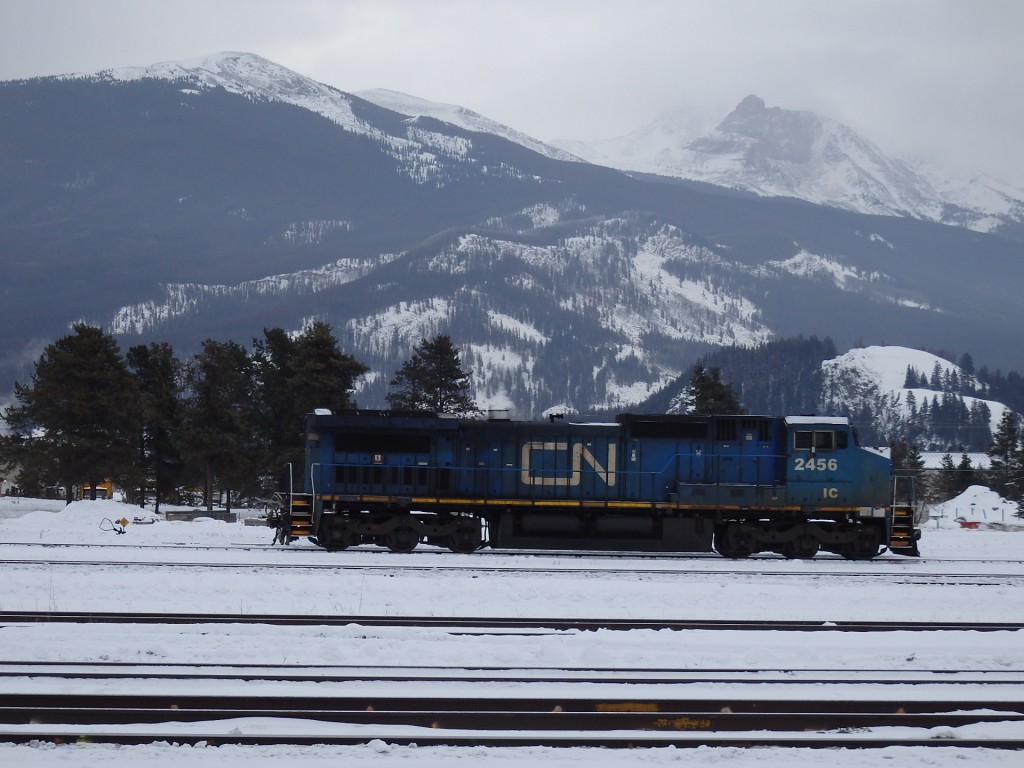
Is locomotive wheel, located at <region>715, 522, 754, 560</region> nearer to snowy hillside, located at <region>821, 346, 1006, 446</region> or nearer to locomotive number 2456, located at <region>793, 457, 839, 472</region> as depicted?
locomotive number 2456, located at <region>793, 457, 839, 472</region>

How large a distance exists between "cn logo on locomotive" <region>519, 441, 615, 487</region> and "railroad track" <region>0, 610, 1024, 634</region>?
1059cm

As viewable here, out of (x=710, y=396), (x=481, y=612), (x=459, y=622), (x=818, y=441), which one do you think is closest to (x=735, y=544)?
(x=818, y=441)

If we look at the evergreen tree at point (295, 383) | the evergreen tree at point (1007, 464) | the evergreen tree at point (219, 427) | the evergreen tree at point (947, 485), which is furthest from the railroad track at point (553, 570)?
the evergreen tree at point (947, 485)

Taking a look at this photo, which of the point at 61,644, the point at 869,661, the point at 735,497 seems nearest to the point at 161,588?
the point at 61,644

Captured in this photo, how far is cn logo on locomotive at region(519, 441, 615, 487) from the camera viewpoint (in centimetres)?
2517

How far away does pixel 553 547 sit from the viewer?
24703 millimetres

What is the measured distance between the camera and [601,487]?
82.4 feet

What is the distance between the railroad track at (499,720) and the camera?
344 inches

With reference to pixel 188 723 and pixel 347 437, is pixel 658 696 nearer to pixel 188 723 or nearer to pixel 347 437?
pixel 188 723

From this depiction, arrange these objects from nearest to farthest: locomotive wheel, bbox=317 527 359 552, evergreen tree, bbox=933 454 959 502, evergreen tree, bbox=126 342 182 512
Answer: locomotive wheel, bbox=317 527 359 552 < evergreen tree, bbox=126 342 182 512 < evergreen tree, bbox=933 454 959 502

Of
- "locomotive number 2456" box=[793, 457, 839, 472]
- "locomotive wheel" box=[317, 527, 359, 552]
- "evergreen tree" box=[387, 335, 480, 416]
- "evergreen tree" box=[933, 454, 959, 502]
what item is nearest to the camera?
"locomotive wheel" box=[317, 527, 359, 552]

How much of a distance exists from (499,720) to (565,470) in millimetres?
16092

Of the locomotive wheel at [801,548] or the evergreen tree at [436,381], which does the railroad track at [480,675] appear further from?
the evergreen tree at [436,381]

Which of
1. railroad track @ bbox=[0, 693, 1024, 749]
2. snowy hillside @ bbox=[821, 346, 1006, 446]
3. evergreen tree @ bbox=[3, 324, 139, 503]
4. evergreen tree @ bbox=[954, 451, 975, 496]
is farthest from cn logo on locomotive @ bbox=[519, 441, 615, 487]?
snowy hillside @ bbox=[821, 346, 1006, 446]
